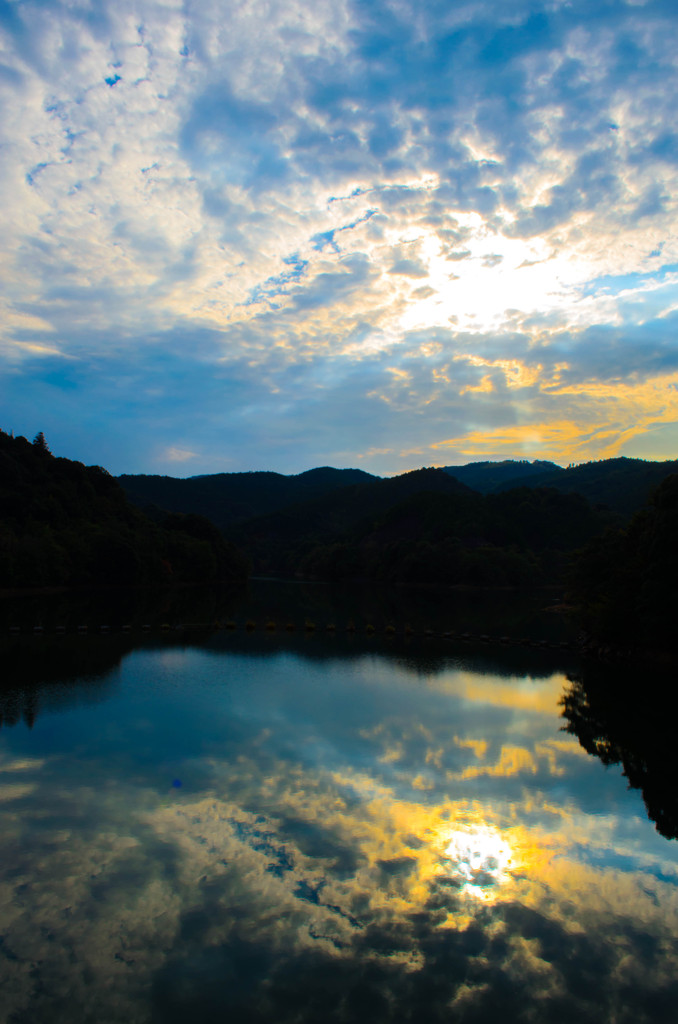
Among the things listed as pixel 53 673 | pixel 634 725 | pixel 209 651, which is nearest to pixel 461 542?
pixel 209 651

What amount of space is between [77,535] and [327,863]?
268 feet

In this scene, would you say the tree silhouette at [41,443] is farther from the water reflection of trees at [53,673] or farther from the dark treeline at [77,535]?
the water reflection of trees at [53,673]

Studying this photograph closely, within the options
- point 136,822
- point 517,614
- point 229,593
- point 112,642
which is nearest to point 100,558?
point 229,593

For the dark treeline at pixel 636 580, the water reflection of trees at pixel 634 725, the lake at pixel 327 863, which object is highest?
the dark treeline at pixel 636 580

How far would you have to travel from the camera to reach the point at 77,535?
277 ft

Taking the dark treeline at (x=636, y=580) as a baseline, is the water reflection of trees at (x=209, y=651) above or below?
below

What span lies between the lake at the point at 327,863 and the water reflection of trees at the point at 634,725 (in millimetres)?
155

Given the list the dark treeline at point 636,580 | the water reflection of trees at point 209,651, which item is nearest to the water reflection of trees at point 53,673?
the water reflection of trees at point 209,651

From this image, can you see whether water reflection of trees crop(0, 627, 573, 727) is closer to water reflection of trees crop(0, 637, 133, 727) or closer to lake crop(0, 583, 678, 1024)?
water reflection of trees crop(0, 637, 133, 727)

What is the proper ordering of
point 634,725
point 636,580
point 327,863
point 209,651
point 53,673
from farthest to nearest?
1. point 209,651
2. point 636,580
3. point 53,673
4. point 634,725
5. point 327,863

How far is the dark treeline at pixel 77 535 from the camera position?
7188 cm

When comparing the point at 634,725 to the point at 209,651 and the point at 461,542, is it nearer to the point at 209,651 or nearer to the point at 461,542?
the point at 209,651

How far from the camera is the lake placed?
8055mm

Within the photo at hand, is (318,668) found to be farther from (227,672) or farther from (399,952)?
(399,952)
